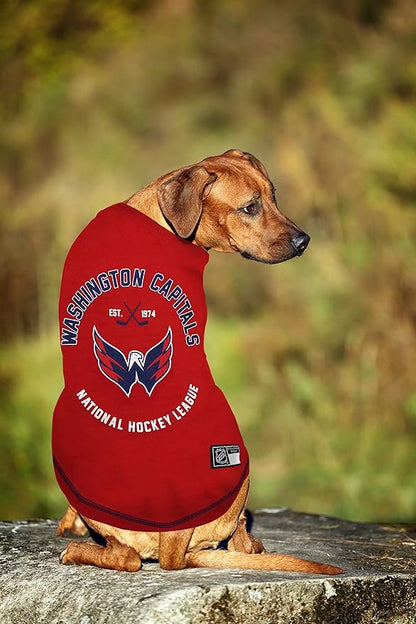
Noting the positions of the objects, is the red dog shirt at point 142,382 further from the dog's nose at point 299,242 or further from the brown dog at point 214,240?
the dog's nose at point 299,242

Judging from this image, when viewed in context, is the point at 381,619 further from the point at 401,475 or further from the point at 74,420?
the point at 401,475

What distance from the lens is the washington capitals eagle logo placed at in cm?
338

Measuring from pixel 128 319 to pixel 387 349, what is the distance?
610 cm

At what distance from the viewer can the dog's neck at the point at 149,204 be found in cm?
354

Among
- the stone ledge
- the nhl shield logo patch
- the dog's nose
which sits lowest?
the stone ledge

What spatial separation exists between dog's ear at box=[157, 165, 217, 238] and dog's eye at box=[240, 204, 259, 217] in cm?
17

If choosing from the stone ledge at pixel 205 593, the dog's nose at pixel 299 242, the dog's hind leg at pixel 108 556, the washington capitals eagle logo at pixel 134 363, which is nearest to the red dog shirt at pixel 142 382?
the washington capitals eagle logo at pixel 134 363

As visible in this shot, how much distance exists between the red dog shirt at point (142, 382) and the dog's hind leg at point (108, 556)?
122 mm

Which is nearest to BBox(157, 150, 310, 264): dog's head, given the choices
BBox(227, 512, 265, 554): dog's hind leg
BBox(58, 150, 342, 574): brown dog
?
BBox(58, 150, 342, 574): brown dog

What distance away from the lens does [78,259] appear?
345 cm

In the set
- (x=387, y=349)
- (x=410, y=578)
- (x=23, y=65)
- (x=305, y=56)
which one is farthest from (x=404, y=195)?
(x=410, y=578)

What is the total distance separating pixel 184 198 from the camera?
348 centimetres

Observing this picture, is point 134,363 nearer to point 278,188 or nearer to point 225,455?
point 225,455

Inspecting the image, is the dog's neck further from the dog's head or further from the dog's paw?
the dog's paw
